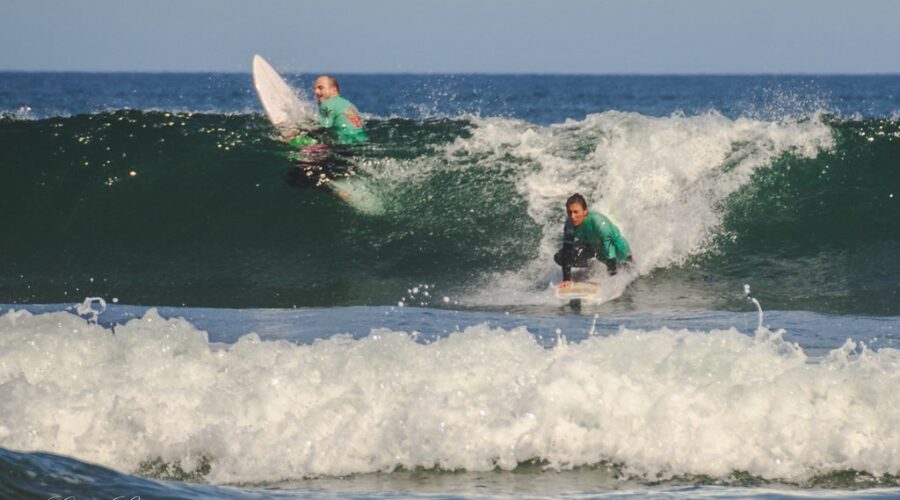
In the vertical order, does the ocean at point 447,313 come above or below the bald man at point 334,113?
below

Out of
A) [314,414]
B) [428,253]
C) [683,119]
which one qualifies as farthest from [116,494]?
[683,119]

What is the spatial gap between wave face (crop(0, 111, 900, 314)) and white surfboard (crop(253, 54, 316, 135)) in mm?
433

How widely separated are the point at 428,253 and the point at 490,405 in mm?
7062

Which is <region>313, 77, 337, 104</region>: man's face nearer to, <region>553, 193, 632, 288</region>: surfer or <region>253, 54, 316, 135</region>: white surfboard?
<region>253, 54, 316, 135</region>: white surfboard

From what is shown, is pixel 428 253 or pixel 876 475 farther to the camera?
pixel 428 253

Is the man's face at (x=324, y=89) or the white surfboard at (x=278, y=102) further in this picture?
the white surfboard at (x=278, y=102)

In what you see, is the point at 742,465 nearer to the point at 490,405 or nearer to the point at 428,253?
the point at 490,405

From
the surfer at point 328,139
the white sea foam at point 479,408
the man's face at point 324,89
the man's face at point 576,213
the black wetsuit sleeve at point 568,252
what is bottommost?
the white sea foam at point 479,408

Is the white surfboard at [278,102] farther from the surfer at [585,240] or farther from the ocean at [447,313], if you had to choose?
the surfer at [585,240]

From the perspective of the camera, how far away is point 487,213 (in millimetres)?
14391

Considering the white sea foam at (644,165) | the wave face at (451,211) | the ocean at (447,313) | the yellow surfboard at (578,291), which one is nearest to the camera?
the ocean at (447,313)

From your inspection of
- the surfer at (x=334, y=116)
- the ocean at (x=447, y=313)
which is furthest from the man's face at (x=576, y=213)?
the surfer at (x=334, y=116)

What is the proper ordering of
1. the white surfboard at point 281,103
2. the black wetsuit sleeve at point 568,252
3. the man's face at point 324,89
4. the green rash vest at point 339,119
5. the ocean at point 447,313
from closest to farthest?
the ocean at point 447,313
the black wetsuit sleeve at point 568,252
the man's face at point 324,89
the green rash vest at point 339,119
the white surfboard at point 281,103

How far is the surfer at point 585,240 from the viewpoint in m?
11.1
